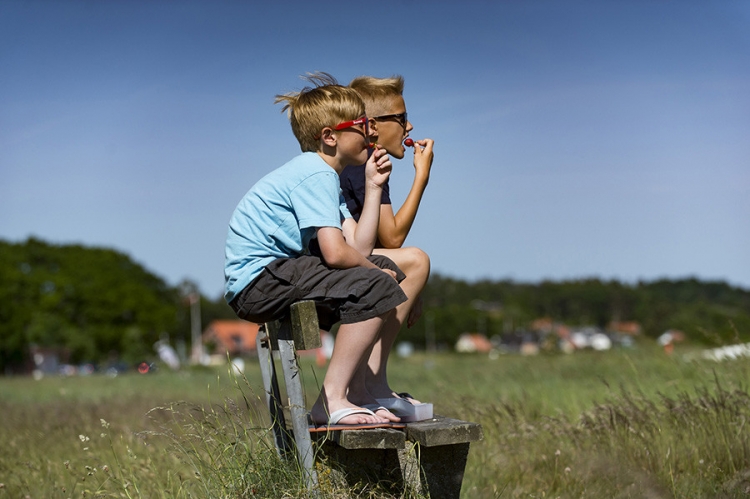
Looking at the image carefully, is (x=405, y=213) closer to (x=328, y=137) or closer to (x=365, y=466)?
(x=328, y=137)

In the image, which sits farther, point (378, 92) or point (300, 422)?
point (378, 92)

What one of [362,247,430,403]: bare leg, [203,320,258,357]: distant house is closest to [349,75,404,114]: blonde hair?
[362,247,430,403]: bare leg

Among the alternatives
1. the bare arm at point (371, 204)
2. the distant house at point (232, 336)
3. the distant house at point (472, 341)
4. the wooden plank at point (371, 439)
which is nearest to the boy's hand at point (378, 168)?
the bare arm at point (371, 204)

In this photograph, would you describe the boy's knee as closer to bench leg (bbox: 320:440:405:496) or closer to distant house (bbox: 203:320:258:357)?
bench leg (bbox: 320:440:405:496)

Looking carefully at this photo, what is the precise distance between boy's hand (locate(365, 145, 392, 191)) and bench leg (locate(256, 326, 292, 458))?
803 mm

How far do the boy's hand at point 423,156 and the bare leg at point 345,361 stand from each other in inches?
37.5

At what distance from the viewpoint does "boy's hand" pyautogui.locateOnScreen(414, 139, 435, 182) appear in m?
3.97

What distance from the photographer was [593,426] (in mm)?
4844

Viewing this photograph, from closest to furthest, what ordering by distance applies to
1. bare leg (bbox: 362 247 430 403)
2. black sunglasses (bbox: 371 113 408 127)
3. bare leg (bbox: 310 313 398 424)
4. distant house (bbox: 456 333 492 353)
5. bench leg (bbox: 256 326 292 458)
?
bare leg (bbox: 310 313 398 424), bench leg (bbox: 256 326 292 458), bare leg (bbox: 362 247 430 403), black sunglasses (bbox: 371 113 408 127), distant house (bbox: 456 333 492 353)

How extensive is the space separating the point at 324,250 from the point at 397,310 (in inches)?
23.4

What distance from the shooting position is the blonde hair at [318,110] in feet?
11.3

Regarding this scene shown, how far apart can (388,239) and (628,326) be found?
375 ft

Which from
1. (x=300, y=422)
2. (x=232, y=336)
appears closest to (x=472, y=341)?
(x=232, y=336)

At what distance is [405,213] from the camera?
3900mm
